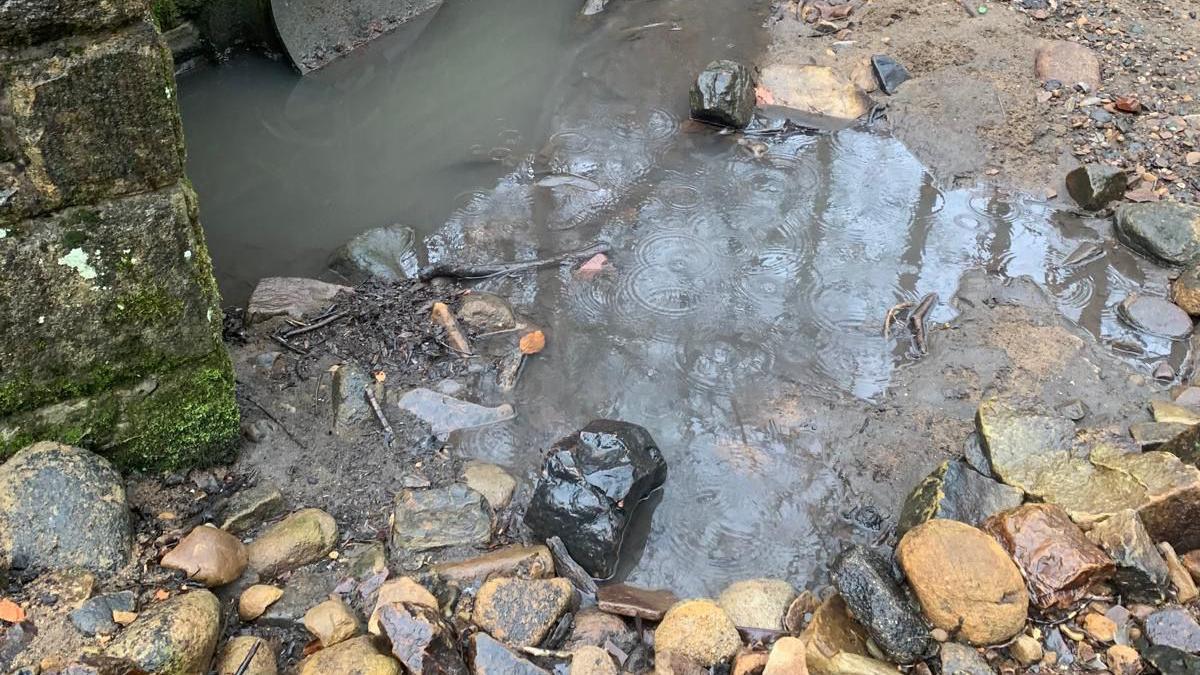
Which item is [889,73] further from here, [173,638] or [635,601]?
[173,638]

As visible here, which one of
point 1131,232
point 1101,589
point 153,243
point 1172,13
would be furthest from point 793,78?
point 153,243

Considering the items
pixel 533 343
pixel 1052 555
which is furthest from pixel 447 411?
pixel 1052 555

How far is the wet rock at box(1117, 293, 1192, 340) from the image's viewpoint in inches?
163

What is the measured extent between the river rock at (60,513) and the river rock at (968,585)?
259 centimetres

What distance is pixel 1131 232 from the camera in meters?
4.58

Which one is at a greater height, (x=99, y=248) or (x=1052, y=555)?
(x=99, y=248)

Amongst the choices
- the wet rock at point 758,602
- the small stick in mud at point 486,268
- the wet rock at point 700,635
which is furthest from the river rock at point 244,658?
the small stick in mud at point 486,268

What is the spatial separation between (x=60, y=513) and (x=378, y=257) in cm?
219

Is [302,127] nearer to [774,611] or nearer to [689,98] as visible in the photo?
[689,98]

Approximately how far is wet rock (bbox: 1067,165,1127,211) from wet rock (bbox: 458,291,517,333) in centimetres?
327

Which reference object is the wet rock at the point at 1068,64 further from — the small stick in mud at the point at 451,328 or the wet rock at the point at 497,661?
the wet rock at the point at 497,661

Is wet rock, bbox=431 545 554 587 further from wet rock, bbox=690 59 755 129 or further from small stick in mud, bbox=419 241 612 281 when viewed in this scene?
wet rock, bbox=690 59 755 129

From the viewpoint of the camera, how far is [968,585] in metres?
2.75

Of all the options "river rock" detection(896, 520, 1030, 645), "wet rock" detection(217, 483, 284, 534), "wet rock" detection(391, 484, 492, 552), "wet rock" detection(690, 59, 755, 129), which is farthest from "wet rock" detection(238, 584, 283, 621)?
"wet rock" detection(690, 59, 755, 129)
